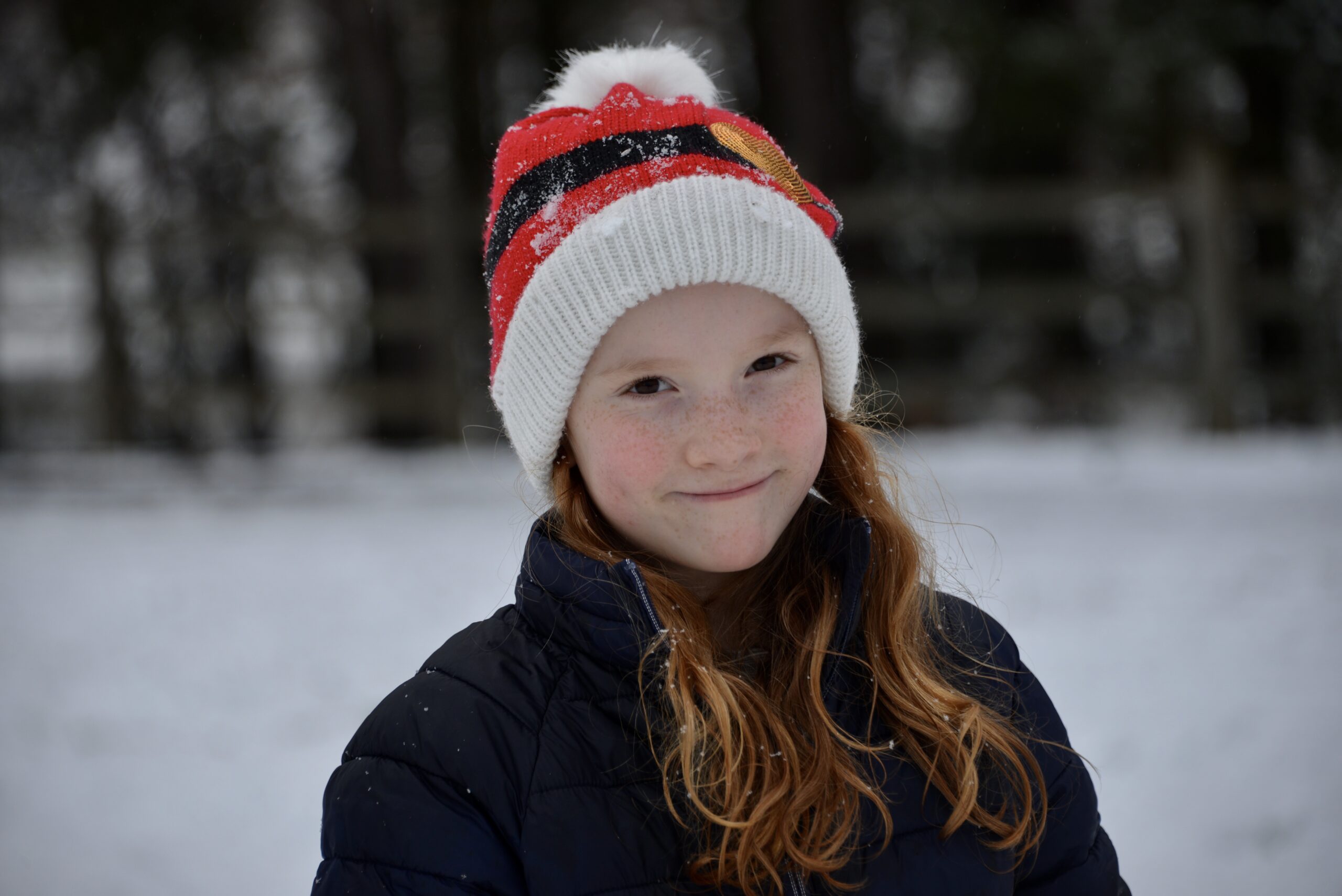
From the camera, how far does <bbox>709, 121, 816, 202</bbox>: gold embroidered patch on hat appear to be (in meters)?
1.45

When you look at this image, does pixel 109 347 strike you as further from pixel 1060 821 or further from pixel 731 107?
pixel 1060 821

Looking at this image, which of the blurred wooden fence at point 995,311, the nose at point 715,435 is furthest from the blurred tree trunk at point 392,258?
the nose at point 715,435

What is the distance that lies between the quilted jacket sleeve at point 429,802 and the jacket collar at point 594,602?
128mm

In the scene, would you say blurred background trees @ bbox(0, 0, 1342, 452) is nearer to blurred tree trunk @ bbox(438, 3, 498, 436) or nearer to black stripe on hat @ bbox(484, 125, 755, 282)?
blurred tree trunk @ bbox(438, 3, 498, 436)

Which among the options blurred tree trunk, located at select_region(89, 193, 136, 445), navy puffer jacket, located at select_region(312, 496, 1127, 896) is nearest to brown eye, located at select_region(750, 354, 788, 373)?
navy puffer jacket, located at select_region(312, 496, 1127, 896)

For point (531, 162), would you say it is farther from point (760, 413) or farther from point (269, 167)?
point (269, 167)

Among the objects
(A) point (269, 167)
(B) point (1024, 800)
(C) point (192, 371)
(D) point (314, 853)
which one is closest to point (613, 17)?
(A) point (269, 167)

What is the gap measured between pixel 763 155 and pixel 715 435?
1.38ft

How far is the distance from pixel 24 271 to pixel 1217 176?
24.8 feet

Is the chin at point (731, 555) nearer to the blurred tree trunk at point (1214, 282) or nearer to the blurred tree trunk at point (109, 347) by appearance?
the blurred tree trunk at point (1214, 282)

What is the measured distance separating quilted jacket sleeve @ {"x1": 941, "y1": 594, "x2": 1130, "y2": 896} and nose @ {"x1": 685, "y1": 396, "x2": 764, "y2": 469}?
501 millimetres

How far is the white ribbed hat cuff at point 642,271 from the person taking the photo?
134cm

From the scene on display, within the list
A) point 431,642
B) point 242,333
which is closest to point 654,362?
point 431,642

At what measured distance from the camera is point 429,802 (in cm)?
121
